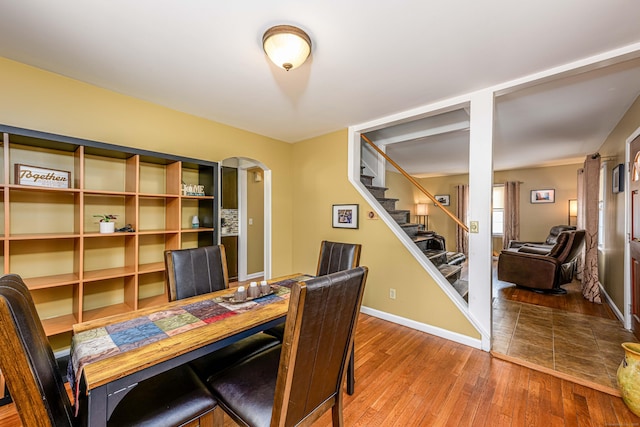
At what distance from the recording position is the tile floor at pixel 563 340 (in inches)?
86.6

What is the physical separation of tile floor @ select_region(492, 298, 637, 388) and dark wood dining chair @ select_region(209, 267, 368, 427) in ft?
6.85

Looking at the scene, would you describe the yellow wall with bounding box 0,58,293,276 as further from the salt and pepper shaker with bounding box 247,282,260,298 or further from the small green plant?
the salt and pepper shaker with bounding box 247,282,260,298

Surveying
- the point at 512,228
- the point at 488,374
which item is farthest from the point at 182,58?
the point at 512,228

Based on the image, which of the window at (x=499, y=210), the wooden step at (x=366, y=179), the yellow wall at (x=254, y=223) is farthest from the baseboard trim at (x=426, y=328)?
the window at (x=499, y=210)

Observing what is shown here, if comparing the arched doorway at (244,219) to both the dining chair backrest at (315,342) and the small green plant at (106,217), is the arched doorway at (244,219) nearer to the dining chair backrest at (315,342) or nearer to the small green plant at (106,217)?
the small green plant at (106,217)

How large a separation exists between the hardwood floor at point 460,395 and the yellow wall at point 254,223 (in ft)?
10.6

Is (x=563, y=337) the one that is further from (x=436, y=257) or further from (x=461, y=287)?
(x=436, y=257)

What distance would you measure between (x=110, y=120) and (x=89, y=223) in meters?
0.98

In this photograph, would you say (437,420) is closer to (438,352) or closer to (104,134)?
(438,352)

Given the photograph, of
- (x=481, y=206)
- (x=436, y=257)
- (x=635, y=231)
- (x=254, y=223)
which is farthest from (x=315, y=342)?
(x=254, y=223)

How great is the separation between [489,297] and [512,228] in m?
5.68

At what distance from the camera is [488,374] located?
7.03 ft

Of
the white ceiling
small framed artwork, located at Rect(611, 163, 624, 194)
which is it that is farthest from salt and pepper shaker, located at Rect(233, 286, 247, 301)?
small framed artwork, located at Rect(611, 163, 624, 194)

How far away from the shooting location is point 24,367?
0.76 meters
